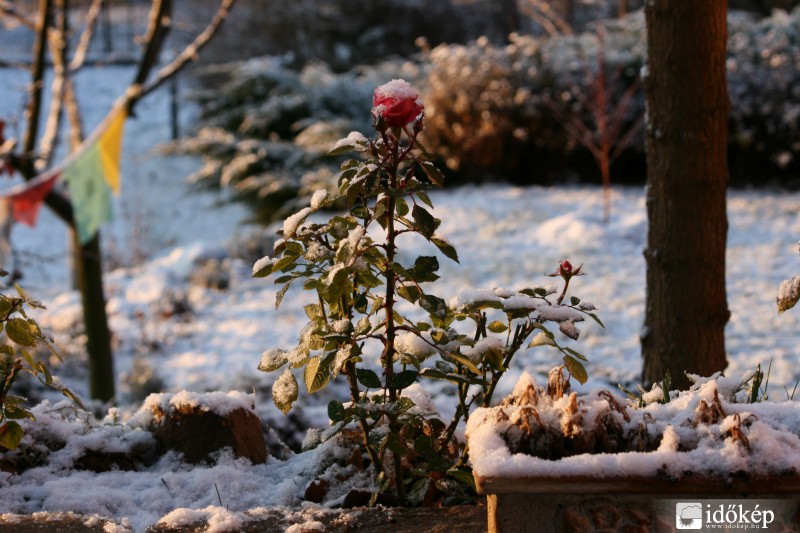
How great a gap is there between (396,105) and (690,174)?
1457 millimetres

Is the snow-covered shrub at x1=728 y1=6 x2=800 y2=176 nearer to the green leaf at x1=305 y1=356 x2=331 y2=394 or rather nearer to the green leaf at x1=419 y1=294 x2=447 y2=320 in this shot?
the green leaf at x1=419 y1=294 x2=447 y2=320

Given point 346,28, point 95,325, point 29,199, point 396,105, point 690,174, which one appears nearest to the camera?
point 396,105

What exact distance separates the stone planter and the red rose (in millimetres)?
600

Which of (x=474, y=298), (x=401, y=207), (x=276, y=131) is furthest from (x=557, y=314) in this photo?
(x=276, y=131)

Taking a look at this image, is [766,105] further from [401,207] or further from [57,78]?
[401,207]

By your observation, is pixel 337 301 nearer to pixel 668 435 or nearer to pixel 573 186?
pixel 668 435

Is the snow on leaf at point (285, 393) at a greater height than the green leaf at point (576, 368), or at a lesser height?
lesser

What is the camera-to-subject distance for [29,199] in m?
5.21

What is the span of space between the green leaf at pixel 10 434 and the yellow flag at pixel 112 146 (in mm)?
3490

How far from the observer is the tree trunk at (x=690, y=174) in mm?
2809

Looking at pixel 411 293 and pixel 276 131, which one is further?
pixel 276 131

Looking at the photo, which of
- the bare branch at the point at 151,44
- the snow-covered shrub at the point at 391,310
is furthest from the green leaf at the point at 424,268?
the bare branch at the point at 151,44

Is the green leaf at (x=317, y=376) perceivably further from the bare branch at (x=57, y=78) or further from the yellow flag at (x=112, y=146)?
the bare branch at (x=57, y=78)

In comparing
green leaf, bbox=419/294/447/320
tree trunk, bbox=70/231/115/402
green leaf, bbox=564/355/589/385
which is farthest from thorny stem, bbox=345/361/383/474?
tree trunk, bbox=70/231/115/402
